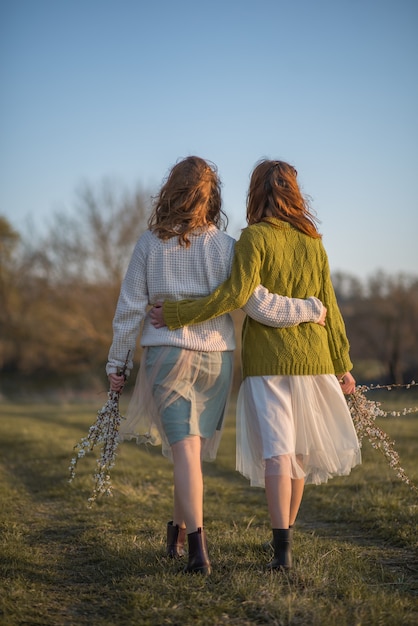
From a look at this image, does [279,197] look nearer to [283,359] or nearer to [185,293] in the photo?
[185,293]

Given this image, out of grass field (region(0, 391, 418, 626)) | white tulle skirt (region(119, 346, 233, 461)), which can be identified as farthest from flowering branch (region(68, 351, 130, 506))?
grass field (region(0, 391, 418, 626))

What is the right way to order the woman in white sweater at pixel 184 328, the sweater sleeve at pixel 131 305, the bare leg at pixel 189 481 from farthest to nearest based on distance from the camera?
1. the sweater sleeve at pixel 131 305
2. the woman in white sweater at pixel 184 328
3. the bare leg at pixel 189 481

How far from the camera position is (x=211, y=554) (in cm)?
390

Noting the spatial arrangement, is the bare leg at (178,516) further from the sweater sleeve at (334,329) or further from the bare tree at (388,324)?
the bare tree at (388,324)

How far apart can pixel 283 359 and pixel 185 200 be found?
1.02 meters

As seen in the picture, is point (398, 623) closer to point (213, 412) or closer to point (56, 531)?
point (213, 412)

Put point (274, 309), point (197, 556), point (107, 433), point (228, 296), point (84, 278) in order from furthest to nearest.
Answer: point (84, 278)
point (107, 433)
point (274, 309)
point (228, 296)
point (197, 556)

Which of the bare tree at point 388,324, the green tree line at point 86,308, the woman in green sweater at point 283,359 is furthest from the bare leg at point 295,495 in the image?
the bare tree at point 388,324

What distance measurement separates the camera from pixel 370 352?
30.2 m

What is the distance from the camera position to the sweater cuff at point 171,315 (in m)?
3.69

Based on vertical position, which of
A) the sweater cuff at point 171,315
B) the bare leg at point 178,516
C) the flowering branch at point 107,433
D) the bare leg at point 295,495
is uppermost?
the sweater cuff at point 171,315

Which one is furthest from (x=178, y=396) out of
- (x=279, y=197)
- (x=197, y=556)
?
(x=279, y=197)

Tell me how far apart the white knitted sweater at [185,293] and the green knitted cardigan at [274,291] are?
0.08 metres

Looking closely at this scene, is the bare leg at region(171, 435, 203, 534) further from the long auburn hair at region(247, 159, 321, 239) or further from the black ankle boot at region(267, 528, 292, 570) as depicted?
the long auburn hair at region(247, 159, 321, 239)
